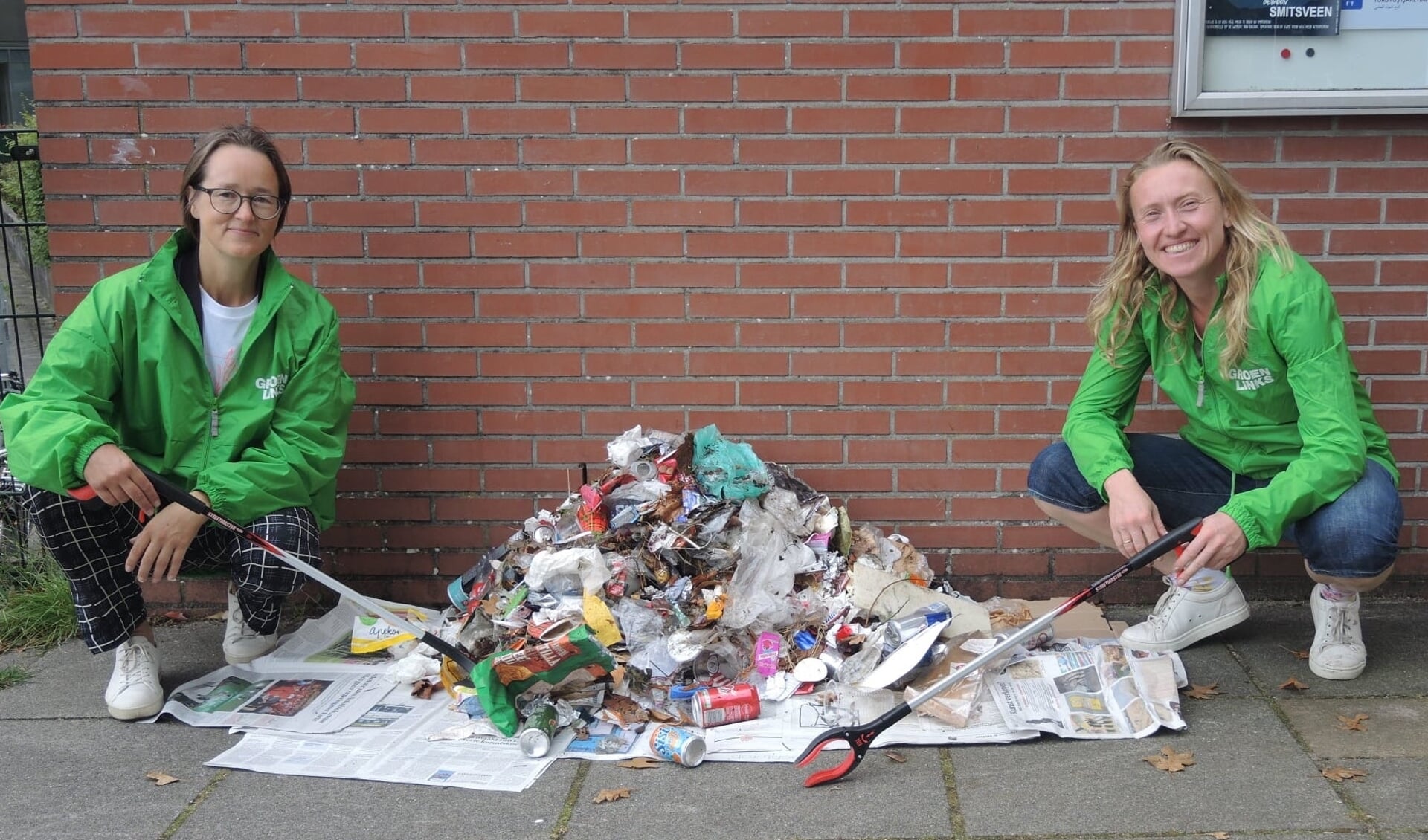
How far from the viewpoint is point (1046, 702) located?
10.2 feet

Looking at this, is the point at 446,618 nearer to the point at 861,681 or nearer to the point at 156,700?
the point at 156,700

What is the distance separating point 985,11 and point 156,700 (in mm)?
3207

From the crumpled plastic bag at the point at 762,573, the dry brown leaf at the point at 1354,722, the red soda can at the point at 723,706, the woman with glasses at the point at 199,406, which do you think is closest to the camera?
the dry brown leaf at the point at 1354,722

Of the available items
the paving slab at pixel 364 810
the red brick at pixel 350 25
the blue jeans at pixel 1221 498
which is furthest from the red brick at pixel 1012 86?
the paving slab at pixel 364 810

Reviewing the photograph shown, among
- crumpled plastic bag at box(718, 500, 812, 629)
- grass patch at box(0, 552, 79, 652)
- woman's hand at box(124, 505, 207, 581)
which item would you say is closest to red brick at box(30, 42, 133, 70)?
woman's hand at box(124, 505, 207, 581)

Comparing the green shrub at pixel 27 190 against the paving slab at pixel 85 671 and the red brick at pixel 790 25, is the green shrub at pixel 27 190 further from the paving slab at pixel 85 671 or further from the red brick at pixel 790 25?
the red brick at pixel 790 25

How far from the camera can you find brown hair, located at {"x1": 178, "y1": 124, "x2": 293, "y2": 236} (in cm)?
334

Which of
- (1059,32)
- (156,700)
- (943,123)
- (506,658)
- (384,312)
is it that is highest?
(1059,32)

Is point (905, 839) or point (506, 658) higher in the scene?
point (506, 658)

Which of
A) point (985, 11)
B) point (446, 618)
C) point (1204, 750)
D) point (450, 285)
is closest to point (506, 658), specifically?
point (446, 618)

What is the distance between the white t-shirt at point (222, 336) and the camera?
340 centimetres

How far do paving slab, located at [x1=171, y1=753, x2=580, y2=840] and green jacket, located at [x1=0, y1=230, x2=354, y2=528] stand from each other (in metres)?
0.81

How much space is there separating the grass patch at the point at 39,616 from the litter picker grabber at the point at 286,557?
0.95 metres

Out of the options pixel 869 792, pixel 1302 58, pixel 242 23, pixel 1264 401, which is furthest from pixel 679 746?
pixel 1302 58
